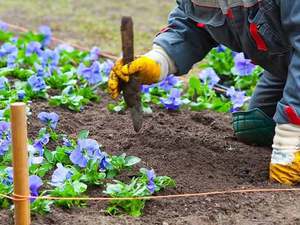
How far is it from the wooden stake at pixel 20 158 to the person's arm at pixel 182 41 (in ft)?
3.99

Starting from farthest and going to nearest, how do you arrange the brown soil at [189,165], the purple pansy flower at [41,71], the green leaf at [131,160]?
the purple pansy flower at [41,71] < the green leaf at [131,160] < the brown soil at [189,165]

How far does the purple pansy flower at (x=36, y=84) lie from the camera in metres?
3.49

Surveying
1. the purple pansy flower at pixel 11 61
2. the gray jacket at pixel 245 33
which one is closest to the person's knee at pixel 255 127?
the gray jacket at pixel 245 33

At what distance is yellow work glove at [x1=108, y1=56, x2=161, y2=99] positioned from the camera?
292 cm

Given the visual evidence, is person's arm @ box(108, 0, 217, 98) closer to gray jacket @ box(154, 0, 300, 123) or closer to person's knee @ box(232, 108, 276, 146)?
gray jacket @ box(154, 0, 300, 123)

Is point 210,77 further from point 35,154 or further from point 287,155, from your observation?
point 35,154

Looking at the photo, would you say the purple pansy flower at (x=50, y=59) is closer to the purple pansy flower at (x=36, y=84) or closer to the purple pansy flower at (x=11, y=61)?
the purple pansy flower at (x=11, y=61)

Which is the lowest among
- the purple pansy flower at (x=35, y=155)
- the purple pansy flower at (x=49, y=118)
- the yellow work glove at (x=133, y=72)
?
the purple pansy flower at (x=35, y=155)

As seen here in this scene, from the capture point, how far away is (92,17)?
6094 millimetres

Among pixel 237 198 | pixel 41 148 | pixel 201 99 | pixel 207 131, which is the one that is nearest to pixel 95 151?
pixel 41 148

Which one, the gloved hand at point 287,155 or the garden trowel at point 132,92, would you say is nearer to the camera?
the gloved hand at point 287,155

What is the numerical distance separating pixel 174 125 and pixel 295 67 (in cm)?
87

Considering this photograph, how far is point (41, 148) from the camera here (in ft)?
8.71

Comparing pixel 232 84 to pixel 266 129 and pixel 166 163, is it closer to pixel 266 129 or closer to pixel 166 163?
pixel 266 129
